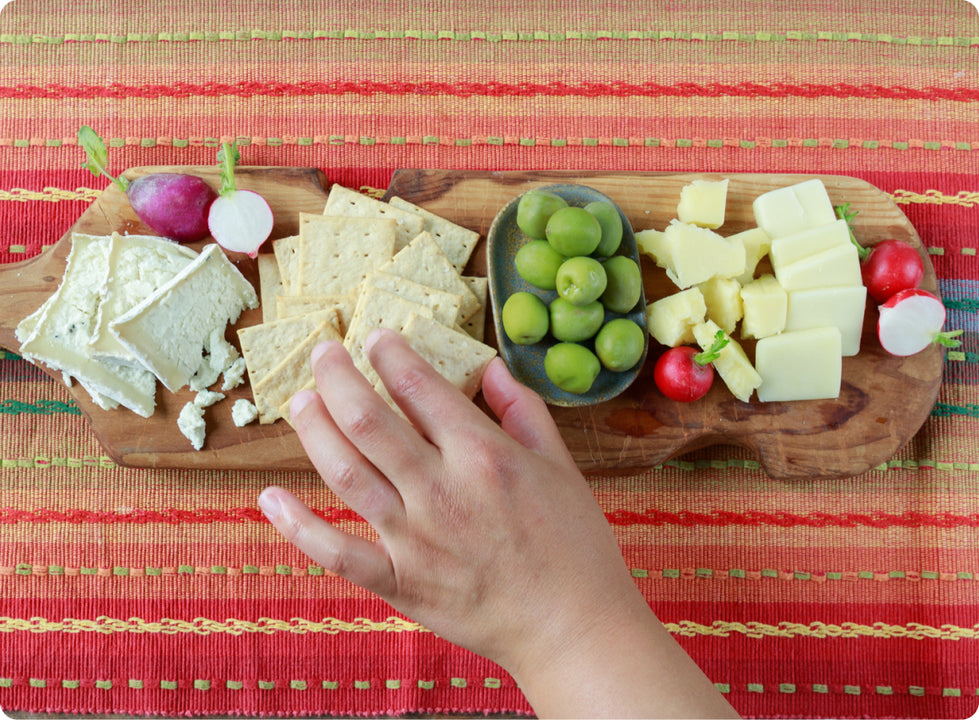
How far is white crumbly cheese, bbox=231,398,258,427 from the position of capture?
70.2 inches

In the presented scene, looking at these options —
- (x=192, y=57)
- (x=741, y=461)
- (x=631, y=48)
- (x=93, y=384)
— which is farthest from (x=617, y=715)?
(x=192, y=57)

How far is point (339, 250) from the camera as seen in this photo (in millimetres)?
1780

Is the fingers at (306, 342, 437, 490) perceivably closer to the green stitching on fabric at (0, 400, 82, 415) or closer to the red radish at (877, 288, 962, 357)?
the green stitching on fabric at (0, 400, 82, 415)

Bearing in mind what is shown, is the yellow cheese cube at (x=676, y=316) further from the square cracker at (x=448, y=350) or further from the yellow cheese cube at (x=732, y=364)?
the square cracker at (x=448, y=350)

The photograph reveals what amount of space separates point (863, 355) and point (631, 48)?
109cm

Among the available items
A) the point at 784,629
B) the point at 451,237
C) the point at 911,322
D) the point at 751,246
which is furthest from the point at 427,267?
the point at 784,629

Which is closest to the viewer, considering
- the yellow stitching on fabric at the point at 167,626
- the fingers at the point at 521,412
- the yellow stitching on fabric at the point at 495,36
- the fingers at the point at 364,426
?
the fingers at the point at 364,426

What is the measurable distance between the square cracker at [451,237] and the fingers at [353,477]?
64 cm

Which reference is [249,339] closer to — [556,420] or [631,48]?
[556,420]

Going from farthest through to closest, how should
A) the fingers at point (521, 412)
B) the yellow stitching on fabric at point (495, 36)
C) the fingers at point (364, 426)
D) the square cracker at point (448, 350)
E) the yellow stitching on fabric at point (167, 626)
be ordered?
1. the yellow stitching on fabric at point (495, 36)
2. the yellow stitching on fabric at point (167, 626)
3. the square cracker at point (448, 350)
4. the fingers at point (521, 412)
5. the fingers at point (364, 426)

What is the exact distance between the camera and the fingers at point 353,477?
1.34 metres

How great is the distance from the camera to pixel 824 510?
6.41 ft

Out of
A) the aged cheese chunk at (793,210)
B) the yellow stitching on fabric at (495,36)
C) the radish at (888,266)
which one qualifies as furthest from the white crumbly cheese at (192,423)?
the radish at (888,266)

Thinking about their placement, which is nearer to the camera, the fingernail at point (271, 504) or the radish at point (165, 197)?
the fingernail at point (271, 504)
